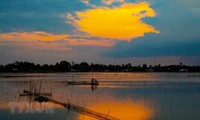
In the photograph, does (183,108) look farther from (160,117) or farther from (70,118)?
(70,118)

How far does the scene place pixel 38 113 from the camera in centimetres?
2622

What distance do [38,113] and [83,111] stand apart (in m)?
3.54

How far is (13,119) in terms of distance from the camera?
23859 millimetres

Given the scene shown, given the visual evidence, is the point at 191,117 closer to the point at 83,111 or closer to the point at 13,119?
the point at 83,111

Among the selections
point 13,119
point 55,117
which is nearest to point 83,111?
point 55,117

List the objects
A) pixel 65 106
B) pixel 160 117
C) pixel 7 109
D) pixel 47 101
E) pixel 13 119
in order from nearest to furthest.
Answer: pixel 13 119
pixel 160 117
pixel 7 109
pixel 65 106
pixel 47 101

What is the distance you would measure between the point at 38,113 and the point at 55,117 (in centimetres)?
209

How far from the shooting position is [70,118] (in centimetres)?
2402

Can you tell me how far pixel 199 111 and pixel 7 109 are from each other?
16.3 m

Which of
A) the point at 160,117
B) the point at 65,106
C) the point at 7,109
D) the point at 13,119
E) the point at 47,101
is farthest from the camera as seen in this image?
the point at 47,101

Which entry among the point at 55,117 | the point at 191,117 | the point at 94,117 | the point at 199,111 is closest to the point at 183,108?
the point at 199,111

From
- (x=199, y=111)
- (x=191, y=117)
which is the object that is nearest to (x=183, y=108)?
(x=199, y=111)

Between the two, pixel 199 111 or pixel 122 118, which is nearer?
pixel 122 118

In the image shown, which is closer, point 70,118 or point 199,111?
point 70,118
